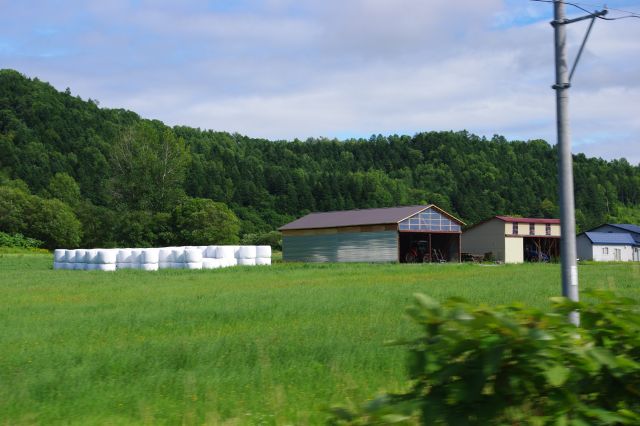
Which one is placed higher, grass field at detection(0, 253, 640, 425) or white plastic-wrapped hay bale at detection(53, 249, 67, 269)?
white plastic-wrapped hay bale at detection(53, 249, 67, 269)

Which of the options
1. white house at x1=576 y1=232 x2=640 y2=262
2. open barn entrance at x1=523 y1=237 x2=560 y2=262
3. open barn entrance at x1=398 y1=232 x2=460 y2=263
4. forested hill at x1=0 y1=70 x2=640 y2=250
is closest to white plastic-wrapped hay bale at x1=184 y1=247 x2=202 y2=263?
open barn entrance at x1=398 y1=232 x2=460 y2=263

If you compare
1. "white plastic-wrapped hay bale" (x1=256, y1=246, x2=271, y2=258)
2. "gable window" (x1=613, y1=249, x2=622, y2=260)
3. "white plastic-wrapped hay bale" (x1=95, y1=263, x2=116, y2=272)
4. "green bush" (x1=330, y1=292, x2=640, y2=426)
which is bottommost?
"green bush" (x1=330, y1=292, x2=640, y2=426)

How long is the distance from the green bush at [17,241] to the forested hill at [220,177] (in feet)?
9.58

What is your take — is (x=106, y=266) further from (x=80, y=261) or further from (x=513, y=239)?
(x=513, y=239)

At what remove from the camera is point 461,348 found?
131 inches

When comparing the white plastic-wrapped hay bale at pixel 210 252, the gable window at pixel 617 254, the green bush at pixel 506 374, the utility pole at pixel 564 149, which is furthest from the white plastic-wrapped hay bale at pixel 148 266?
the gable window at pixel 617 254

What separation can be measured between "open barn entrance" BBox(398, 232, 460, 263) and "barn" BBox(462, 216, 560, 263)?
13.3 feet

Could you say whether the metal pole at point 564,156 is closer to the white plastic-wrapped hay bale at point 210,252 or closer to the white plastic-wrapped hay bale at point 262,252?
the white plastic-wrapped hay bale at point 210,252

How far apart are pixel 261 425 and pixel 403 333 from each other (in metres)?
6.22

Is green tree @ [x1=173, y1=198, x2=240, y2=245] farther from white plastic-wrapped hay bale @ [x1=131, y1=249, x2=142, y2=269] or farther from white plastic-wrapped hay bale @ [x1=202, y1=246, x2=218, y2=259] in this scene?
white plastic-wrapped hay bale @ [x1=131, y1=249, x2=142, y2=269]

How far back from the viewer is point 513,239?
208 ft

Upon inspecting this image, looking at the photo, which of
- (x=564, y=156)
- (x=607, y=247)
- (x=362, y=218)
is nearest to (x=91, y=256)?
(x=362, y=218)

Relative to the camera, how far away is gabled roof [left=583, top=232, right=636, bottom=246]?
76875 mm

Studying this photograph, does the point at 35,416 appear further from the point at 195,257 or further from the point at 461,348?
the point at 195,257
